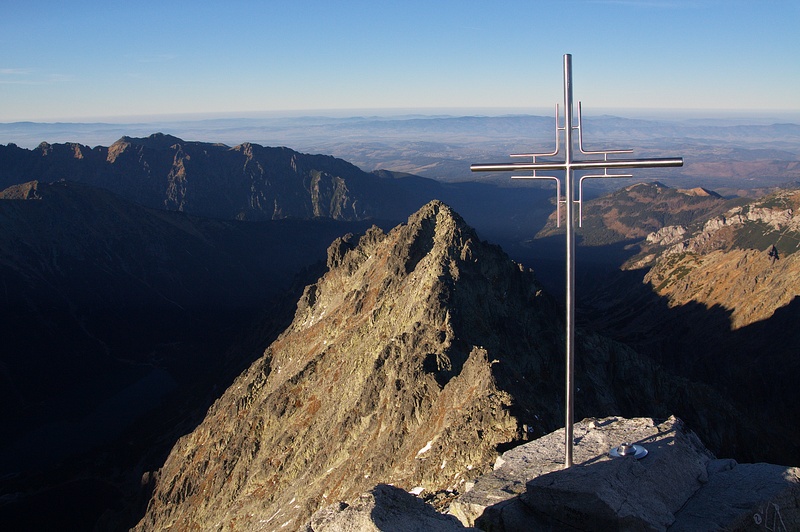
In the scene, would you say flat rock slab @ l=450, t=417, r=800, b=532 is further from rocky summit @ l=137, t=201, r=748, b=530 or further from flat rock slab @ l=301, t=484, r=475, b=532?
rocky summit @ l=137, t=201, r=748, b=530

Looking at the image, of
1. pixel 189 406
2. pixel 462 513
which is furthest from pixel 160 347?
pixel 462 513

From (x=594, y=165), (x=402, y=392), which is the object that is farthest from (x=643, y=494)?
(x=402, y=392)

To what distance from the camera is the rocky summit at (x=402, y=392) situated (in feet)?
105

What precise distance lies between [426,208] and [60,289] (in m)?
158

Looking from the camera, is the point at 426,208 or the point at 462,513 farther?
the point at 426,208

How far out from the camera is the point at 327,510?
40.5ft

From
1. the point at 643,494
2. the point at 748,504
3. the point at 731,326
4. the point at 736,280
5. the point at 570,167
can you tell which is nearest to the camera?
the point at 748,504

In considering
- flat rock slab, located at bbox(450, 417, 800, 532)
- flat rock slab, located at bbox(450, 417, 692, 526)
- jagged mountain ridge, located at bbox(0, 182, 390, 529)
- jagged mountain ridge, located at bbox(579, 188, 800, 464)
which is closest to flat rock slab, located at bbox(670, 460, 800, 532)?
flat rock slab, located at bbox(450, 417, 800, 532)

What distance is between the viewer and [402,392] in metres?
39.7

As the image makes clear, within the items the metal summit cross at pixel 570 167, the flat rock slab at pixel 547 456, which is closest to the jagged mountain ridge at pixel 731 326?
the flat rock slab at pixel 547 456

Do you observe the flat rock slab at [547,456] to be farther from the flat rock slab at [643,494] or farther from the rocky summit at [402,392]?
the rocky summit at [402,392]

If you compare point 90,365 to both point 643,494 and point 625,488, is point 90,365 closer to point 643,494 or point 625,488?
point 625,488

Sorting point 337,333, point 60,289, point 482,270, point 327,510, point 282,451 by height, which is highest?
point 327,510

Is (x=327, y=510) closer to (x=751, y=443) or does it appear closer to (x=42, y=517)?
(x=751, y=443)
